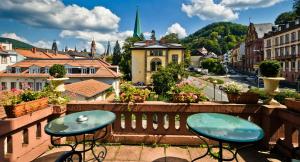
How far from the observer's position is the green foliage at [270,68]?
392cm

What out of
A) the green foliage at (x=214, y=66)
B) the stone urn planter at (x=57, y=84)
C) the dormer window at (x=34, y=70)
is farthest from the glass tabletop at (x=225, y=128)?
the green foliage at (x=214, y=66)

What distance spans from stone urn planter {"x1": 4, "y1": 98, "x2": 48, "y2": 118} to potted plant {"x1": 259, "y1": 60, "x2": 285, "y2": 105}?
4.09 meters

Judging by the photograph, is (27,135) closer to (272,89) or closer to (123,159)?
(123,159)

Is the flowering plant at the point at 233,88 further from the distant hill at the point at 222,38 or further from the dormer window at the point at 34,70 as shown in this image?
the distant hill at the point at 222,38

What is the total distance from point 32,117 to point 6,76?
38.8 meters

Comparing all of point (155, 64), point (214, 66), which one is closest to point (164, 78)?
point (155, 64)

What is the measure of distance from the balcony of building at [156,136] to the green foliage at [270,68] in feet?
2.01

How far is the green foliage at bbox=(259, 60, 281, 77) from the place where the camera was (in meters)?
3.92

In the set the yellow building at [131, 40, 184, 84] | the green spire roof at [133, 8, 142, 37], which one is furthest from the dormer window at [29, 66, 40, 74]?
the green spire roof at [133, 8, 142, 37]

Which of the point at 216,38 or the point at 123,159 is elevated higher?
the point at 216,38

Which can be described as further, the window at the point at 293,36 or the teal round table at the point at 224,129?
the window at the point at 293,36

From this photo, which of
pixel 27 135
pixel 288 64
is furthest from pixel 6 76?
pixel 288 64

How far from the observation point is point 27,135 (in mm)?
3557

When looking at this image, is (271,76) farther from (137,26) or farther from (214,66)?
(137,26)
